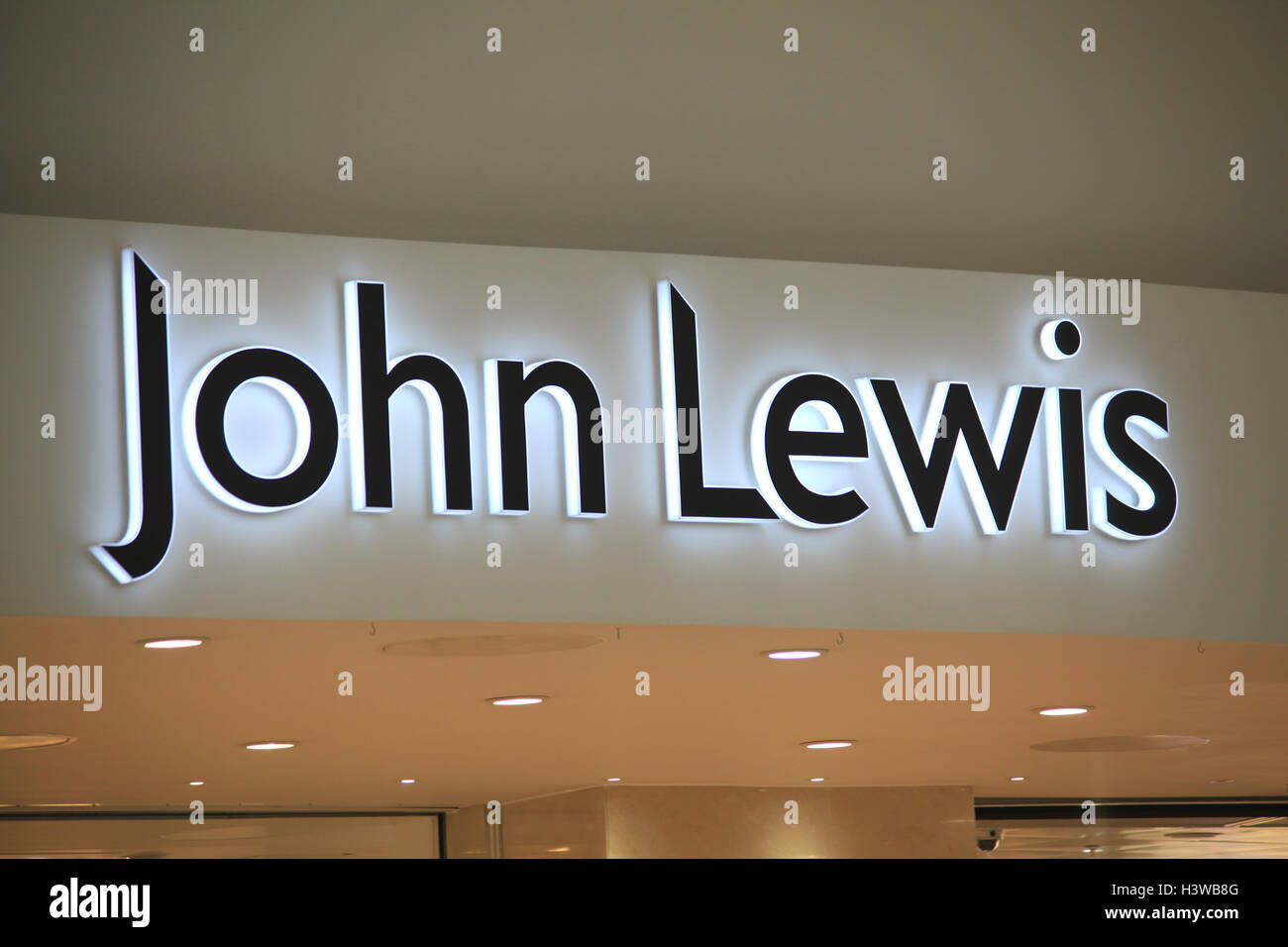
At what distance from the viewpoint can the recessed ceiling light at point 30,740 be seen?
614cm

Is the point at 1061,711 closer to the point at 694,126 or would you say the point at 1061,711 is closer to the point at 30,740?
the point at 694,126

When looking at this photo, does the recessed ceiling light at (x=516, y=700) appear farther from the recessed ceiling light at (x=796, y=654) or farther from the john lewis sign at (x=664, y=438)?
the john lewis sign at (x=664, y=438)

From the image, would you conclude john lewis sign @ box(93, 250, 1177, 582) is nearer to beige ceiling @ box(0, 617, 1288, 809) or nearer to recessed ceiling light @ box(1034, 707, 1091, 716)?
beige ceiling @ box(0, 617, 1288, 809)

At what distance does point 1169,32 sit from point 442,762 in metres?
5.07

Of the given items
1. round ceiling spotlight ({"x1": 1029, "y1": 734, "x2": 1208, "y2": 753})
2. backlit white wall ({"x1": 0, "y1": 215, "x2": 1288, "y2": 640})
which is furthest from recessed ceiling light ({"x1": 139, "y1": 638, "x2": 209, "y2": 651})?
round ceiling spotlight ({"x1": 1029, "y1": 734, "x2": 1208, "y2": 753})

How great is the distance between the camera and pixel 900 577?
425 cm

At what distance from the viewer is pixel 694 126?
462cm

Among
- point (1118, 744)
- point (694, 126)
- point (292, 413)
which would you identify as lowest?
point (1118, 744)

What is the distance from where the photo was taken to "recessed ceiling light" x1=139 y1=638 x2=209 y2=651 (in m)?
3.92

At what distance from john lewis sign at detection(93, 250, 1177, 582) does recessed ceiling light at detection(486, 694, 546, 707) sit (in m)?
1.71

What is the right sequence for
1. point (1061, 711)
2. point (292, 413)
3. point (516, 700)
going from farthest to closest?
1. point (1061, 711)
2. point (516, 700)
3. point (292, 413)

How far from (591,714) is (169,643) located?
2319 mm

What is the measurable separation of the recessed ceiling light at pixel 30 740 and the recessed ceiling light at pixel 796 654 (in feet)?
10.9

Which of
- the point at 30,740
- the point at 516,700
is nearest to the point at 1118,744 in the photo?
the point at 516,700
